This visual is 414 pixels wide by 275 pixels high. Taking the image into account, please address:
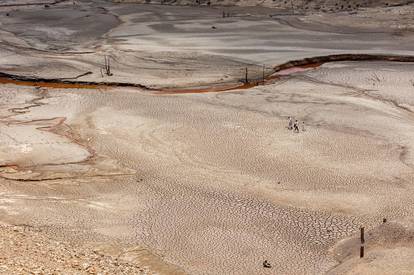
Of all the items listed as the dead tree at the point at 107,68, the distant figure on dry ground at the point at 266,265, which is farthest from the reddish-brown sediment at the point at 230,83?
the distant figure on dry ground at the point at 266,265

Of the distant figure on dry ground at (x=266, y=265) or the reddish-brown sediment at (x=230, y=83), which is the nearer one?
the distant figure on dry ground at (x=266, y=265)

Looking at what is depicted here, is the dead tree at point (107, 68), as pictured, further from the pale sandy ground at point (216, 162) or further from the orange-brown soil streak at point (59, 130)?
the orange-brown soil streak at point (59, 130)

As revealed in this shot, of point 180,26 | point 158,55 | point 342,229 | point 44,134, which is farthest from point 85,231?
point 180,26

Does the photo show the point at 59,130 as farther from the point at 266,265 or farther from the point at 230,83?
the point at 266,265

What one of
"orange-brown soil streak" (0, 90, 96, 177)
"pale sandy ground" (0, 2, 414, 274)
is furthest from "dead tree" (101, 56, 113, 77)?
"orange-brown soil streak" (0, 90, 96, 177)

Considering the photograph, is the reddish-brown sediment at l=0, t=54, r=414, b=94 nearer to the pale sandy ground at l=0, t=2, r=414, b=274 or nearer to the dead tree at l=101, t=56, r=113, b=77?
the pale sandy ground at l=0, t=2, r=414, b=274

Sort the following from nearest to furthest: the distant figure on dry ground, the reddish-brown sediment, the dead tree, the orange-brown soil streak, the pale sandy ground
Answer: the distant figure on dry ground, the pale sandy ground, the orange-brown soil streak, the reddish-brown sediment, the dead tree

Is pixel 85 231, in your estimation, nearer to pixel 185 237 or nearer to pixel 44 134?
pixel 185 237

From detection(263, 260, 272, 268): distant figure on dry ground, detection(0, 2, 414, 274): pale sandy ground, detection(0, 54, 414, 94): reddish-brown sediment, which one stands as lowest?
detection(263, 260, 272, 268): distant figure on dry ground

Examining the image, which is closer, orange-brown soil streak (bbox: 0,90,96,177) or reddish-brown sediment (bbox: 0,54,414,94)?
orange-brown soil streak (bbox: 0,90,96,177)
